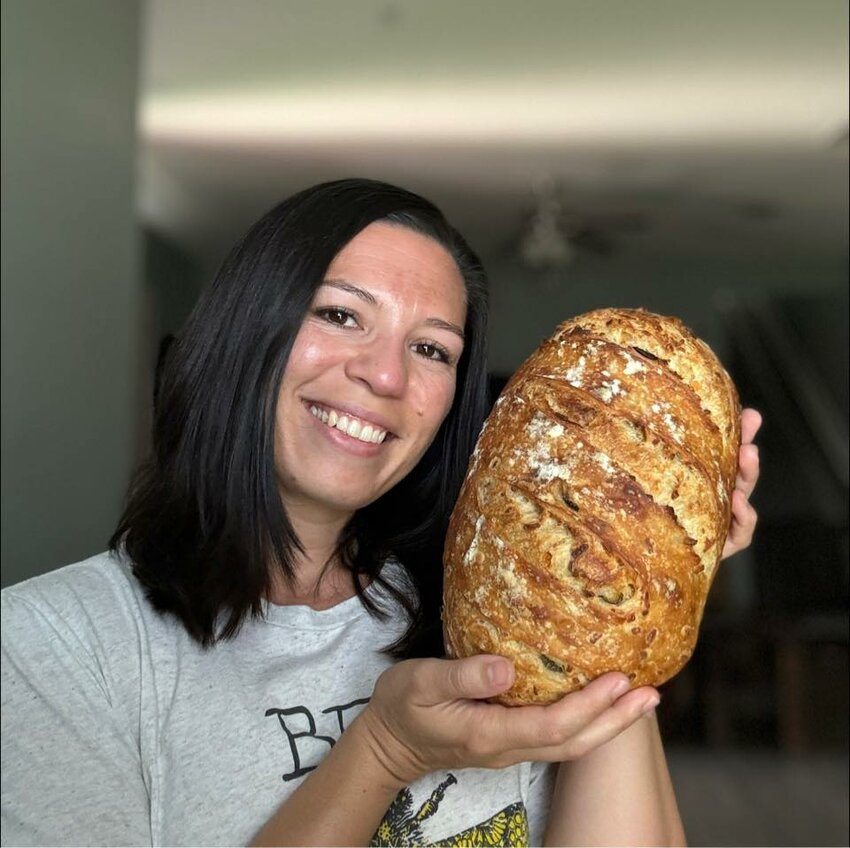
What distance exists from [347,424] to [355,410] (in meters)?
0.02

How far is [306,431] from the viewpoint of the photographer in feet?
3.52

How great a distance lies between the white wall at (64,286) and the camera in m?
1.76

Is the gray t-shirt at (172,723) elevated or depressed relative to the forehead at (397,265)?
depressed

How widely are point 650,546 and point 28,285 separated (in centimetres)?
138

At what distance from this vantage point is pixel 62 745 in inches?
38.9

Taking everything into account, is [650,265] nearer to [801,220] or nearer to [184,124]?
[801,220]

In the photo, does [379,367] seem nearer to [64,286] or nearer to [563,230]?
[64,286]

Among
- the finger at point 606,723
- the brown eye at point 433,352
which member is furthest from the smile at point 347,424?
the finger at point 606,723

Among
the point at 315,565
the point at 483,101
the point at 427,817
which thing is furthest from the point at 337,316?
the point at 483,101

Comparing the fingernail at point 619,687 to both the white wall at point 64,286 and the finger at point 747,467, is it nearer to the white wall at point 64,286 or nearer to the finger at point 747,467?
the finger at point 747,467

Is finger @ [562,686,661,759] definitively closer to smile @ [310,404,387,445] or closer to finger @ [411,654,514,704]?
finger @ [411,654,514,704]

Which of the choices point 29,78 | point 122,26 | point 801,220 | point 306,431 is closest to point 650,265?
point 801,220

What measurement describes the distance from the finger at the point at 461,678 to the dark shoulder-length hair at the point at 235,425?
312 millimetres

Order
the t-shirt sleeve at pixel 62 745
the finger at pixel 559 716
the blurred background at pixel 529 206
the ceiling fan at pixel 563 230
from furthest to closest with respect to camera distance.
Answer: the ceiling fan at pixel 563 230 < the blurred background at pixel 529 206 < the t-shirt sleeve at pixel 62 745 < the finger at pixel 559 716
